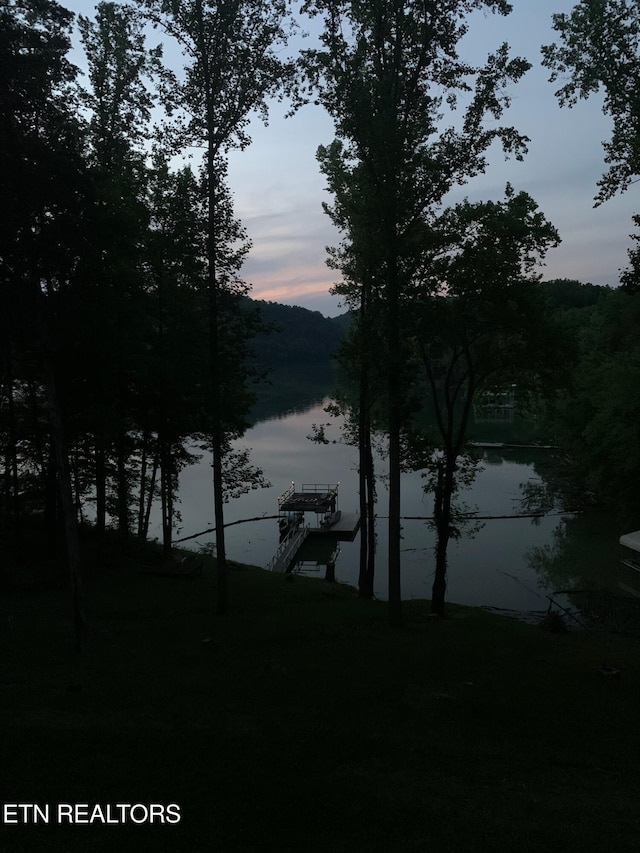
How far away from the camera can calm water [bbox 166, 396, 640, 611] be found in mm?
28500

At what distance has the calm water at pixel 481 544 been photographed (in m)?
28.5

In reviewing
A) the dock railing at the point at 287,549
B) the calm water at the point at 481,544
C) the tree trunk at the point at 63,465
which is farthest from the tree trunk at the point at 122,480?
the calm water at the point at 481,544

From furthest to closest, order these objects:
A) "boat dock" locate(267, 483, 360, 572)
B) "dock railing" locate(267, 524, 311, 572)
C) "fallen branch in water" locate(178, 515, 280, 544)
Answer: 1. "fallen branch in water" locate(178, 515, 280, 544)
2. "boat dock" locate(267, 483, 360, 572)
3. "dock railing" locate(267, 524, 311, 572)

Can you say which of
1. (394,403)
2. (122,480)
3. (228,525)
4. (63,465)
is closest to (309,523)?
(228,525)

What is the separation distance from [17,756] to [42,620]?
9062 millimetres

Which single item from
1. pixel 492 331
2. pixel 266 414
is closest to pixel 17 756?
pixel 492 331

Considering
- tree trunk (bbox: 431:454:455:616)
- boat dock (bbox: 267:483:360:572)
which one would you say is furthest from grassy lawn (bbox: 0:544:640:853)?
boat dock (bbox: 267:483:360:572)

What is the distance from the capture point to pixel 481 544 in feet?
117

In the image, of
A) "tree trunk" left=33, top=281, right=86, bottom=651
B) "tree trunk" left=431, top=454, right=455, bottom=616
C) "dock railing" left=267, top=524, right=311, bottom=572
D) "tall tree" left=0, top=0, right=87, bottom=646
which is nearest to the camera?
"tall tree" left=0, top=0, right=87, bottom=646

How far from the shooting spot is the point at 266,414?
362ft

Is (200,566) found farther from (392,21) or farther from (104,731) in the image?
(392,21)

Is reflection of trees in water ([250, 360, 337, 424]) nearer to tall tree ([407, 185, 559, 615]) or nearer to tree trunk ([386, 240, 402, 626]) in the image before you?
tall tree ([407, 185, 559, 615])

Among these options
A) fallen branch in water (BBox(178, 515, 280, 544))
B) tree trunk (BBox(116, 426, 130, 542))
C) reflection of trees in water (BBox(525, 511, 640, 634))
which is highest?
tree trunk (BBox(116, 426, 130, 542))

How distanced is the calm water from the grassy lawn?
1094 centimetres
